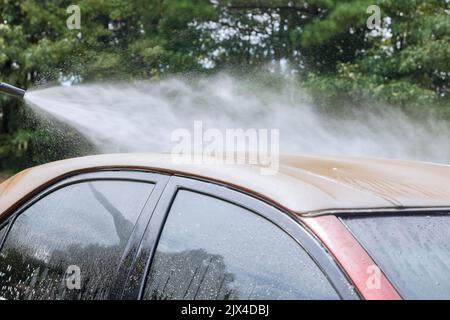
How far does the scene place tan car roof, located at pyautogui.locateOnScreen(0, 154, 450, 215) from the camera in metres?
1.89

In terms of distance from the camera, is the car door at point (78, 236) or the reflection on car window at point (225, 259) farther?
the car door at point (78, 236)

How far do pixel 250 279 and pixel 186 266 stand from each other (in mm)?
247

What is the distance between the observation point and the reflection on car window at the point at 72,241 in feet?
7.40

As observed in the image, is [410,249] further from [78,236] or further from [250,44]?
[250,44]

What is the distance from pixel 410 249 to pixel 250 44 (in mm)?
12303

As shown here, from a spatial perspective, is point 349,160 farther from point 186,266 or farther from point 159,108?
point 159,108

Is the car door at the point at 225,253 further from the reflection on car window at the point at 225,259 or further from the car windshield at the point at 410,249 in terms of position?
the car windshield at the point at 410,249

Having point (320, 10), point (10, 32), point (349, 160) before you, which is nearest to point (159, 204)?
point (349, 160)

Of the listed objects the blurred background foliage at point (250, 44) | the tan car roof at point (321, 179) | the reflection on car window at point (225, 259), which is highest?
the blurred background foliage at point (250, 44)

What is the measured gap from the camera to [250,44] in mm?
13883

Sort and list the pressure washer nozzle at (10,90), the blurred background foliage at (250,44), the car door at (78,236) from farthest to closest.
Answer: the blurred background foliage at (250,44) < the pressure washer nozzle at (10,90) < the car door at (78,236)

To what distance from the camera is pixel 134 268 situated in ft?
6.93

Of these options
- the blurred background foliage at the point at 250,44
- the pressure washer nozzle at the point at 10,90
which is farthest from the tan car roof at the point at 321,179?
the blurred background foliage at the point at 250,44

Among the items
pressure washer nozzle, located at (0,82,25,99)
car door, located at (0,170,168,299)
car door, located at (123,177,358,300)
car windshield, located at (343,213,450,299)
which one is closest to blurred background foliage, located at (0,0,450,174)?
pressure washer nozzle, located at (0,82,25,99)
